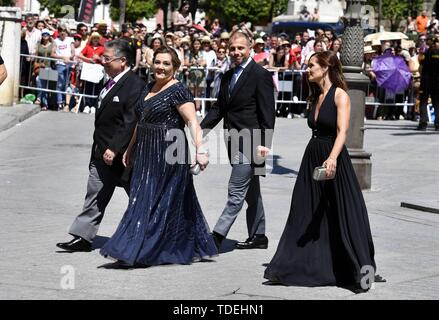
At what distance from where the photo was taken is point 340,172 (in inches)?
339

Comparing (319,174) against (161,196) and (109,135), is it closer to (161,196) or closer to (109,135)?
(161,196)

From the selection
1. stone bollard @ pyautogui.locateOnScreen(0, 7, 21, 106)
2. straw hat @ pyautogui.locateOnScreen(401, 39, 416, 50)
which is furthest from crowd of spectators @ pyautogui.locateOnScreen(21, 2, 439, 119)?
straw hat @ pyautogui.locateOnScreen(401, 39, 416, 50)

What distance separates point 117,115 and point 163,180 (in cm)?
82

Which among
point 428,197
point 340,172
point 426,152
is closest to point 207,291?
point 340,172

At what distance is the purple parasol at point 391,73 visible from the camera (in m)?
25.9

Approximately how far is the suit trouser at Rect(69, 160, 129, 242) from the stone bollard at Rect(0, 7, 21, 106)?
13.9m

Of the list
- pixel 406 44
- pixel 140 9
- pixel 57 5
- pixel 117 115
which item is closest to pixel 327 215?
pixel 117 115

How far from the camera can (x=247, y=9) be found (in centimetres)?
6731

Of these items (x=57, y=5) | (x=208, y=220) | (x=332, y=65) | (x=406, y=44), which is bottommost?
(x=208, y=220)

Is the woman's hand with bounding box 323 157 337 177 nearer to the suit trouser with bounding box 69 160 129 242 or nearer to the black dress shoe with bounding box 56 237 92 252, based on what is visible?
the suit trouser with bounding box 69 160 129 242

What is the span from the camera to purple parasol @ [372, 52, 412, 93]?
85.0 feet

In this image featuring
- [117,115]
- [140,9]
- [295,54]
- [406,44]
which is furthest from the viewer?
[140,9]

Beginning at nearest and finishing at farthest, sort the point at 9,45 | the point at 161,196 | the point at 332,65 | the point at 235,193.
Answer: the point at 332,65
the point at 161,196
the point at 235,193
the point at 9,45
